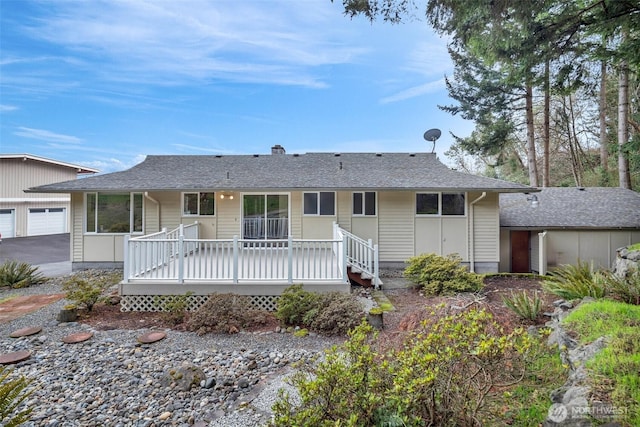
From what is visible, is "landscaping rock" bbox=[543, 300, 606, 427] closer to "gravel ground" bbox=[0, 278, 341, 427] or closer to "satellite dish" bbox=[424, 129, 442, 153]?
A: "gravel ground" bbox=[0, 278, 341, 427]

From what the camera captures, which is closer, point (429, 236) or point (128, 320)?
point (128, 320)

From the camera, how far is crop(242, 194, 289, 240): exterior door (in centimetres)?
995

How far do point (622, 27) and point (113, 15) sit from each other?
45.3ft

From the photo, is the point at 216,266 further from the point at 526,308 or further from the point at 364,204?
the point at 526,308

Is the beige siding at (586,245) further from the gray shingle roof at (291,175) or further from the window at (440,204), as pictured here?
the window at (440,204)

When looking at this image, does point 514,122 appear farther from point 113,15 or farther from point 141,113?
point 141,113

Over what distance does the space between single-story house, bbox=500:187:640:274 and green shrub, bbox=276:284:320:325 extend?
25.5 ft

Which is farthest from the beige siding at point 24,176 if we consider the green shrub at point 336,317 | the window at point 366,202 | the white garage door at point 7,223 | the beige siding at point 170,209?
the green shrub at point 336,317

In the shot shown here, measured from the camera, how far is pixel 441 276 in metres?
7.22

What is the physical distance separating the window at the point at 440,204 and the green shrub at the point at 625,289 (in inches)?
189

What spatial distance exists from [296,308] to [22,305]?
21.0 feet

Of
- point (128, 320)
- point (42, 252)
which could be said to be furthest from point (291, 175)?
point (42, 252)

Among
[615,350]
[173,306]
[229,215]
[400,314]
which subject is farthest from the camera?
[229,215]

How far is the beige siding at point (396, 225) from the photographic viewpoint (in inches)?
377
